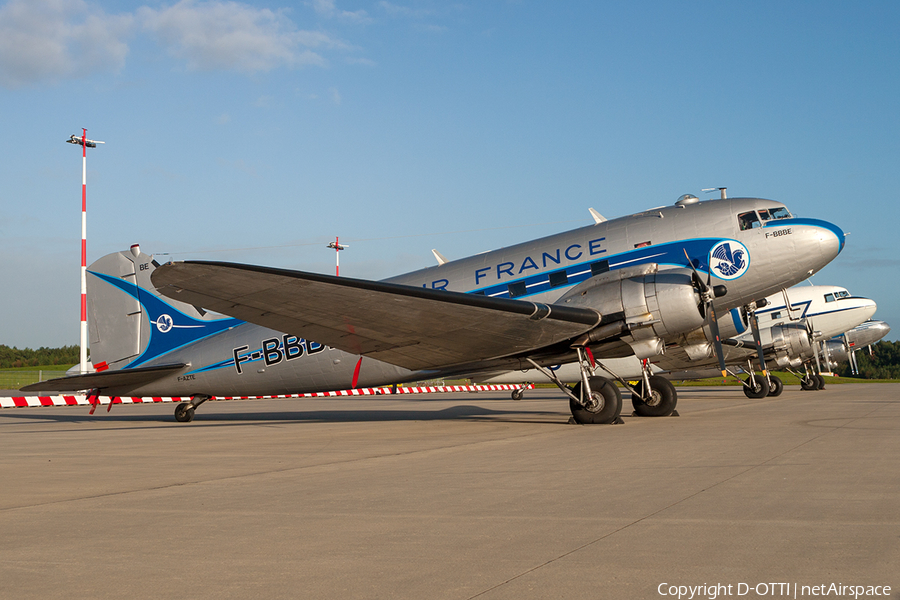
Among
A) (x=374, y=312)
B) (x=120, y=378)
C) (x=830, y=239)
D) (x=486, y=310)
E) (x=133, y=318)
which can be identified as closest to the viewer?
(x=486, y=310)

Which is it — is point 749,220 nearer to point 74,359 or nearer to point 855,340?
point 855,340

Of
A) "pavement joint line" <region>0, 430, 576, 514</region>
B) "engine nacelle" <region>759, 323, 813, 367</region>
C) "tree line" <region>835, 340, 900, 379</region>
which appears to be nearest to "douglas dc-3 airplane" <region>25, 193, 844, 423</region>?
"pavement joint line" <region>0, 430, 576, 514</region>

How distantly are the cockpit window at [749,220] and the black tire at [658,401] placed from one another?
13.1 ft

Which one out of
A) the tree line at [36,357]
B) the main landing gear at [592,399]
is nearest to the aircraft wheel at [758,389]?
the main landing gear at [592,399]

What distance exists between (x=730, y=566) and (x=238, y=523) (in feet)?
10.7

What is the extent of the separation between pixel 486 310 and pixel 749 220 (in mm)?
6060

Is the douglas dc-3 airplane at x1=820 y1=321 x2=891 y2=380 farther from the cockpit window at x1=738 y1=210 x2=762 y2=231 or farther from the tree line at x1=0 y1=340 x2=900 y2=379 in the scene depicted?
the cockpit window at x1=738 y1=210 x2=762 y2=231

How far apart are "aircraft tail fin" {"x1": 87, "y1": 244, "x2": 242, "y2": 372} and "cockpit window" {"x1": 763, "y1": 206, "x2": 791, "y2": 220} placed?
12.7m

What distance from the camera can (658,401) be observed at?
15.8 meters

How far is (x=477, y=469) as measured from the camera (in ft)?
24.8

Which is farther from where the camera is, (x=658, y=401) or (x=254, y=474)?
(x=658, y=401)

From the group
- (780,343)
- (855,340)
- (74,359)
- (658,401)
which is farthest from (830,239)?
(74,359)

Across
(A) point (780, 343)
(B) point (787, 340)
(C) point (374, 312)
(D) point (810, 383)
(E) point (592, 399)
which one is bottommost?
(D) point (810, 383)

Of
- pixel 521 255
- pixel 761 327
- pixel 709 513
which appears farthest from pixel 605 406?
pixel 761 327
